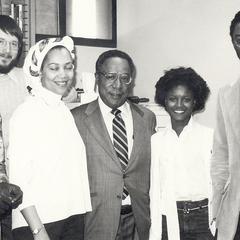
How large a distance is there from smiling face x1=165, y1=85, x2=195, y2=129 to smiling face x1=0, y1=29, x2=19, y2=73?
0.87 meters

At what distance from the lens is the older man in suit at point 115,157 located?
227 centimetres

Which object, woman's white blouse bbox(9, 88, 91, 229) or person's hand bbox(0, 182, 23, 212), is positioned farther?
woman's white blouse bbox(9, 88, 91, 229)

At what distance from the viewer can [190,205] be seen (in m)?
2.14

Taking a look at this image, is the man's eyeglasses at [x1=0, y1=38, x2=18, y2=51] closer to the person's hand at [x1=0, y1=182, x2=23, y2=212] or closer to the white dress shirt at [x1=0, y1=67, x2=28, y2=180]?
the white dress shirt at [x1=0, y1=67, x2=28, y2=180]

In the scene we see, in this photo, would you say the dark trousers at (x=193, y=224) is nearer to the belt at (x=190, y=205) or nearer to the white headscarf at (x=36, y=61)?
the belt at (x=190, y=205)

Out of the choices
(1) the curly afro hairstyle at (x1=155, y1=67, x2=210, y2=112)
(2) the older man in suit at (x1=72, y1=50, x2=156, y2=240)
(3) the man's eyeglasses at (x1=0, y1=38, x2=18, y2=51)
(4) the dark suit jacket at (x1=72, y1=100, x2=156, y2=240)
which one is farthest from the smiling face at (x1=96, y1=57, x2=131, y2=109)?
(3) the man's eyeglasses at (x1=0, y1=38, x2=18, y2=51)

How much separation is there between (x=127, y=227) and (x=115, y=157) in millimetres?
404

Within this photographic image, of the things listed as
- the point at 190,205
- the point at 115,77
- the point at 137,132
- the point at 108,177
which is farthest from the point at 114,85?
the point at 190,205

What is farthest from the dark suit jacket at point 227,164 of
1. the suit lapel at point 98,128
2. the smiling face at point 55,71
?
the smiling face at point 55,71

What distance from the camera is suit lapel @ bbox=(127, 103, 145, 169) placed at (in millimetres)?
2346

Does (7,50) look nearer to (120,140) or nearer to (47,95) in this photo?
(47,95)

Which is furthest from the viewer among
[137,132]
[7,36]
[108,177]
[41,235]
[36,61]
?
[137,132]

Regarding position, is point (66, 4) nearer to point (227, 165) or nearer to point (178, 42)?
point (178, 42)

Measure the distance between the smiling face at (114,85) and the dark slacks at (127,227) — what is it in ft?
1.98
